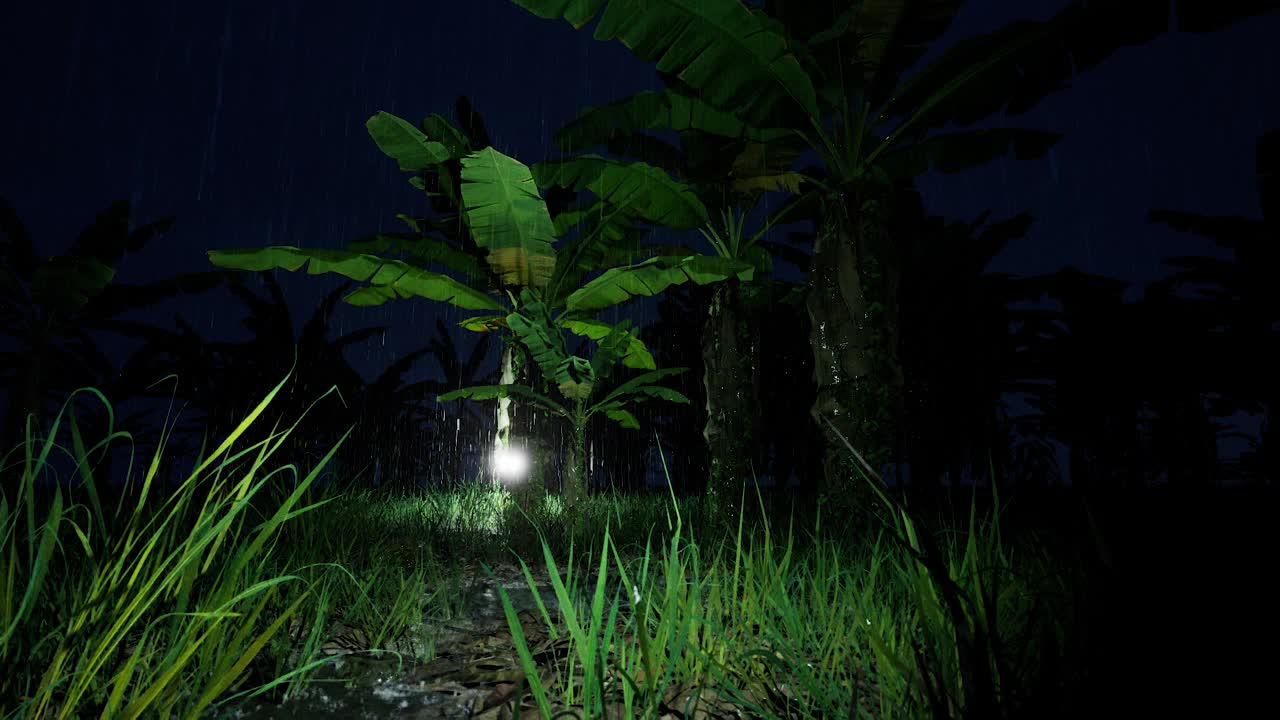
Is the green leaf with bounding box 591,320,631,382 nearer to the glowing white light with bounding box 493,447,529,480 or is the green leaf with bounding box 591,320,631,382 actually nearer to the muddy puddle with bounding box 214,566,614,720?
the glowing white light with bounding box 493,447,529,480

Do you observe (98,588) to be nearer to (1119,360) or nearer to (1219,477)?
(1219,477)

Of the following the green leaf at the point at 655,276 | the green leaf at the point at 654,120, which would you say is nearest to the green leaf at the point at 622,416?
the green leaf at the point at 655,276

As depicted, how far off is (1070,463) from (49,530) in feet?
6.48

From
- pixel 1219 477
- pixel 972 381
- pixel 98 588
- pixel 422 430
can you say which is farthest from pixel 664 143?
pixel 422 430

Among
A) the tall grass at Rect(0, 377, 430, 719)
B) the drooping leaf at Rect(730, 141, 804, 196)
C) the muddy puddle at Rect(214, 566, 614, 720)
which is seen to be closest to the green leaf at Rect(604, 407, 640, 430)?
the drooping leaf at Rect(730, 141, 804, 196)

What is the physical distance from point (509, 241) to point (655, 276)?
1.68 metres

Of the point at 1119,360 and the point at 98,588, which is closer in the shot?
the point at 98,588

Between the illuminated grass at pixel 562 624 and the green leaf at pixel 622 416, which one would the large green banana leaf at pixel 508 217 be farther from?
the illuminated grass at pixel 562 624

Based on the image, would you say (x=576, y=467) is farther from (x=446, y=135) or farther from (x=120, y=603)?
(x=120, y=603)

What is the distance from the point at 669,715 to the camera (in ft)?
5.57

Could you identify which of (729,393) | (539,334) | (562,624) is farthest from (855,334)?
(539,334)

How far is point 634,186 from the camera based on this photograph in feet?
21.4

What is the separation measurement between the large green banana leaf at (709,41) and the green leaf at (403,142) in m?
2.42

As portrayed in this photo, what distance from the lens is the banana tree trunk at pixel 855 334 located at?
4773mm
